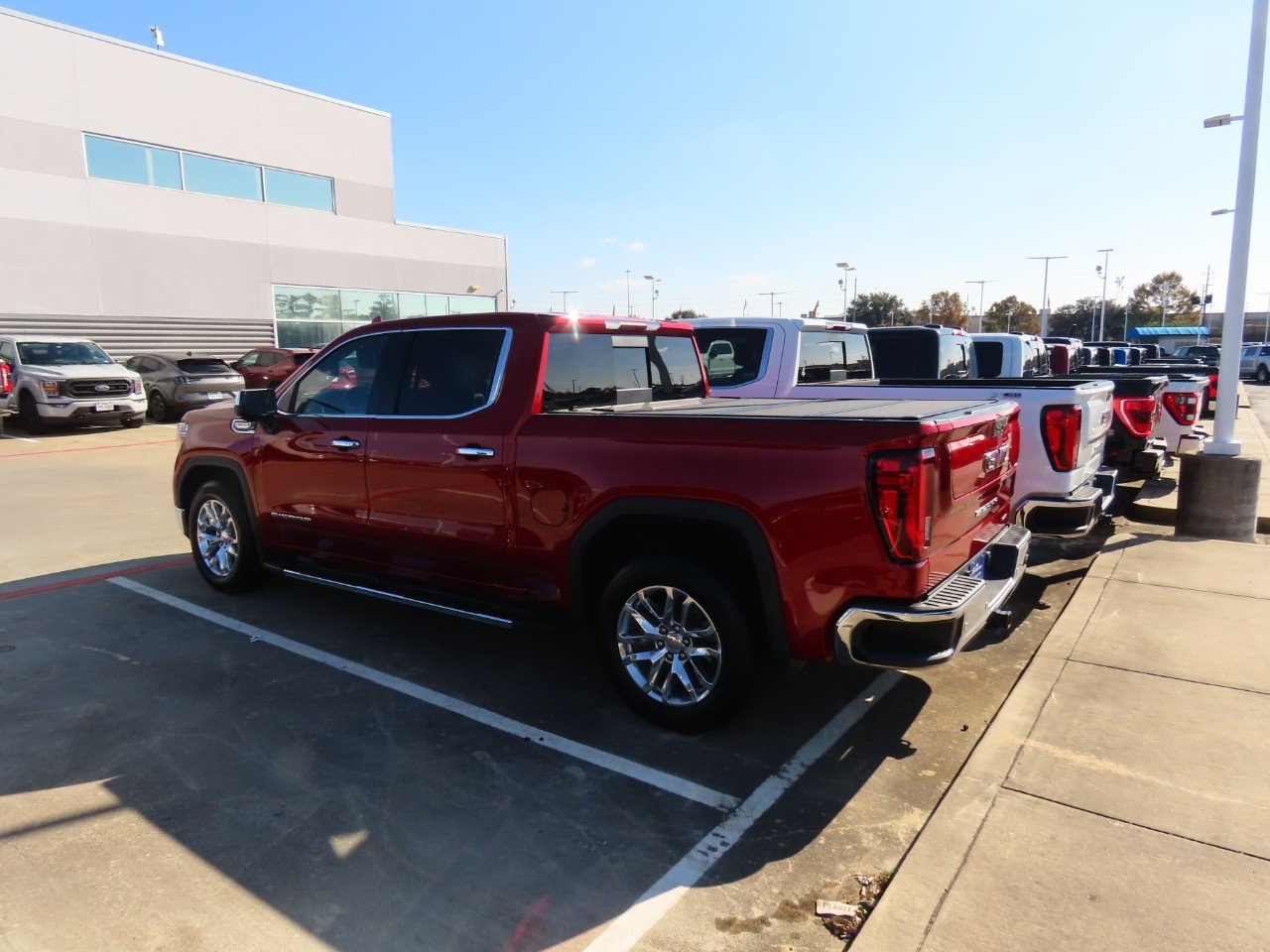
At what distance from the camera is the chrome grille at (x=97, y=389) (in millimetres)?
15648

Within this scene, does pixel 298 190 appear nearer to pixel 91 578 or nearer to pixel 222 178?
pixel 222 178

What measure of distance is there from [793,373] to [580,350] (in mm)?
3023

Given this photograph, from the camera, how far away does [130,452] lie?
13734 millimetres

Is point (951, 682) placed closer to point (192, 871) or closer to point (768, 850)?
point (768, 850)

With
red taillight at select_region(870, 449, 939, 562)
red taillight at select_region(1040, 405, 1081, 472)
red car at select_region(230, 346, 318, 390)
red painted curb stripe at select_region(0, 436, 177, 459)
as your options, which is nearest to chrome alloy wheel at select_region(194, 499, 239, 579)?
red taillight at select_region(870, 449, 939, 562)

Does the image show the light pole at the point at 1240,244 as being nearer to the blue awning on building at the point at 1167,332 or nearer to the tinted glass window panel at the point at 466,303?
the tinted glass window panel at the point at 466,303

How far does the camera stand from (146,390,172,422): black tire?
18562 mm

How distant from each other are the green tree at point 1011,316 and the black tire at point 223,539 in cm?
10275

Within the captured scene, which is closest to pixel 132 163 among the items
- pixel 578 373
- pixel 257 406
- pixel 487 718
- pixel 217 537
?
pixel 217 537

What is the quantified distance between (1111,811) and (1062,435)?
259 centimetres

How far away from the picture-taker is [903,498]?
3068mm

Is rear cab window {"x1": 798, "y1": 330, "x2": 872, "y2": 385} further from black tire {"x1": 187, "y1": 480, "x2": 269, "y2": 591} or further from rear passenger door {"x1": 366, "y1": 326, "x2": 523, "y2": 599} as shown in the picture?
black tire {"x1": 187, "y1": 480, "x2": 269, "y2": 591}

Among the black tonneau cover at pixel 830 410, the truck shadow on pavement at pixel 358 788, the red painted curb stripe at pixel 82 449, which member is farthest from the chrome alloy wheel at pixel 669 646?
the red painted curb stripe at pixel 82 449

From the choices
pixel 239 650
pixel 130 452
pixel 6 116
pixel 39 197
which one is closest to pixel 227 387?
pixel 130 452
